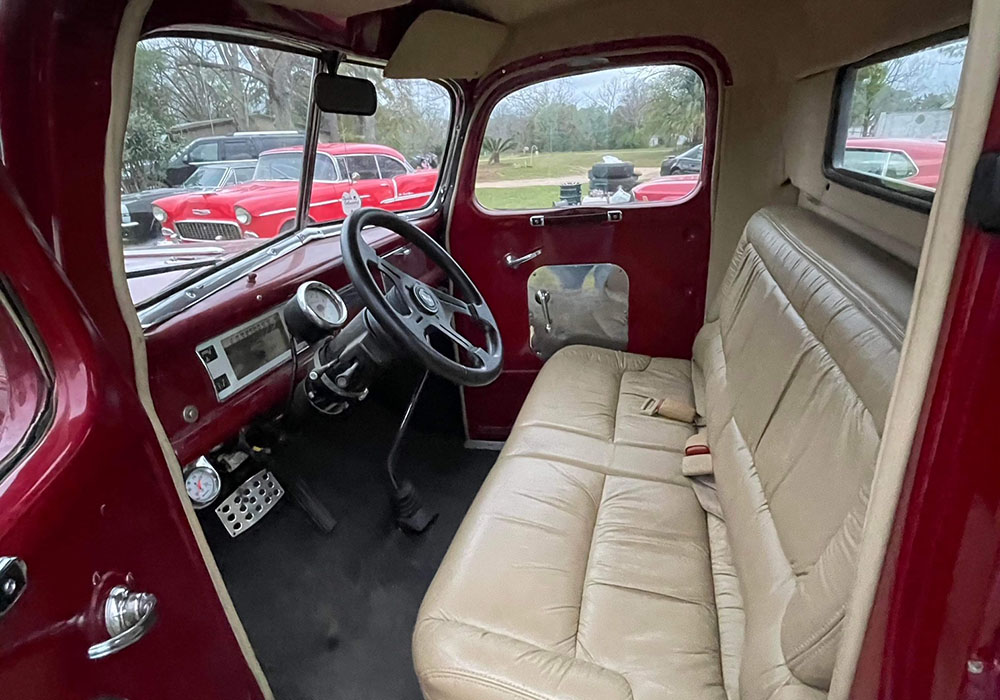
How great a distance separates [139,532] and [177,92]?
1028mm

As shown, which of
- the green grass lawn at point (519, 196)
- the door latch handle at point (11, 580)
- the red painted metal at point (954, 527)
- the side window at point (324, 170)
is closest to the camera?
the red painted metal at point (954, 527)

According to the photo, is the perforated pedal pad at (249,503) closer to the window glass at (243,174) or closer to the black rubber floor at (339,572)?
the black rubber floor at (339,572)

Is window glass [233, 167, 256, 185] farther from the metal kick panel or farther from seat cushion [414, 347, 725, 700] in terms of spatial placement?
the metal kick panel

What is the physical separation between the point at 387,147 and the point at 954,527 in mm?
2232

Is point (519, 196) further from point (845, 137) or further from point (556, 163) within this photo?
point (845, 137)

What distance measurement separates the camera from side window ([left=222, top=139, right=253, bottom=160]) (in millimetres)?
1702

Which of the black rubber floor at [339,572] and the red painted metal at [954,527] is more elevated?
the red painted metal at [954,527]

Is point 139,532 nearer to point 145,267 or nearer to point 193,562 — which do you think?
point 193,562

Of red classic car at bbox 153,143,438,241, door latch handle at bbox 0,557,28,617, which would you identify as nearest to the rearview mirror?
red classic car at bbox 153,143,438,241

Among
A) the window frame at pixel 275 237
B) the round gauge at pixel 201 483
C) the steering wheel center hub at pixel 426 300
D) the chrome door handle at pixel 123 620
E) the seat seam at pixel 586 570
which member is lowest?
the seat seam at pixel 586 570

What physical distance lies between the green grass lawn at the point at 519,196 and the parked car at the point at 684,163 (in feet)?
1.03

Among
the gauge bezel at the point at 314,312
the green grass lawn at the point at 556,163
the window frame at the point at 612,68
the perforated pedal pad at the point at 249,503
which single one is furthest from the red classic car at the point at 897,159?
the perforated pedal pad at the point at 249,503

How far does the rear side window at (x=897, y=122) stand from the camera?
1369 millimetres

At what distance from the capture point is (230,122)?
1693mm
